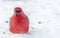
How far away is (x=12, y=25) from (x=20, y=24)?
91 mm

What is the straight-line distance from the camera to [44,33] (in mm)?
2662

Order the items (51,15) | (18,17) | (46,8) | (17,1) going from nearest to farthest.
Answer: (18,17)
(51,15)
(46,8)
(17,1)

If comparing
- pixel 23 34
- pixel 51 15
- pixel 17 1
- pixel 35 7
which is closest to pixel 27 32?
pixel 23 34

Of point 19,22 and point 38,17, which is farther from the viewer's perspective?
point 38,17

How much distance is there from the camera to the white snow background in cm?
265

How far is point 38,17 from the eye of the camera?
10.2 feet

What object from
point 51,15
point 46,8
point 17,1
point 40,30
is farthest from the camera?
point 17,1

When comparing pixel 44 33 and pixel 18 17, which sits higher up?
pixel 18 17

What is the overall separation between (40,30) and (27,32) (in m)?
0.16

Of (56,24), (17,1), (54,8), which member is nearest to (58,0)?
(54,8)

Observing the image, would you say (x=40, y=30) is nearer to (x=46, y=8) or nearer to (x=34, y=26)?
(x=34, y=26)

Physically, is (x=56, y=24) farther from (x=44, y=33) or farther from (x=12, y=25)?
(x=12, y=25)

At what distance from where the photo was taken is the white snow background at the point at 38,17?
8.68 feet

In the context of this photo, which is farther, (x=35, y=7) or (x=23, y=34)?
(x=35, y=7)
